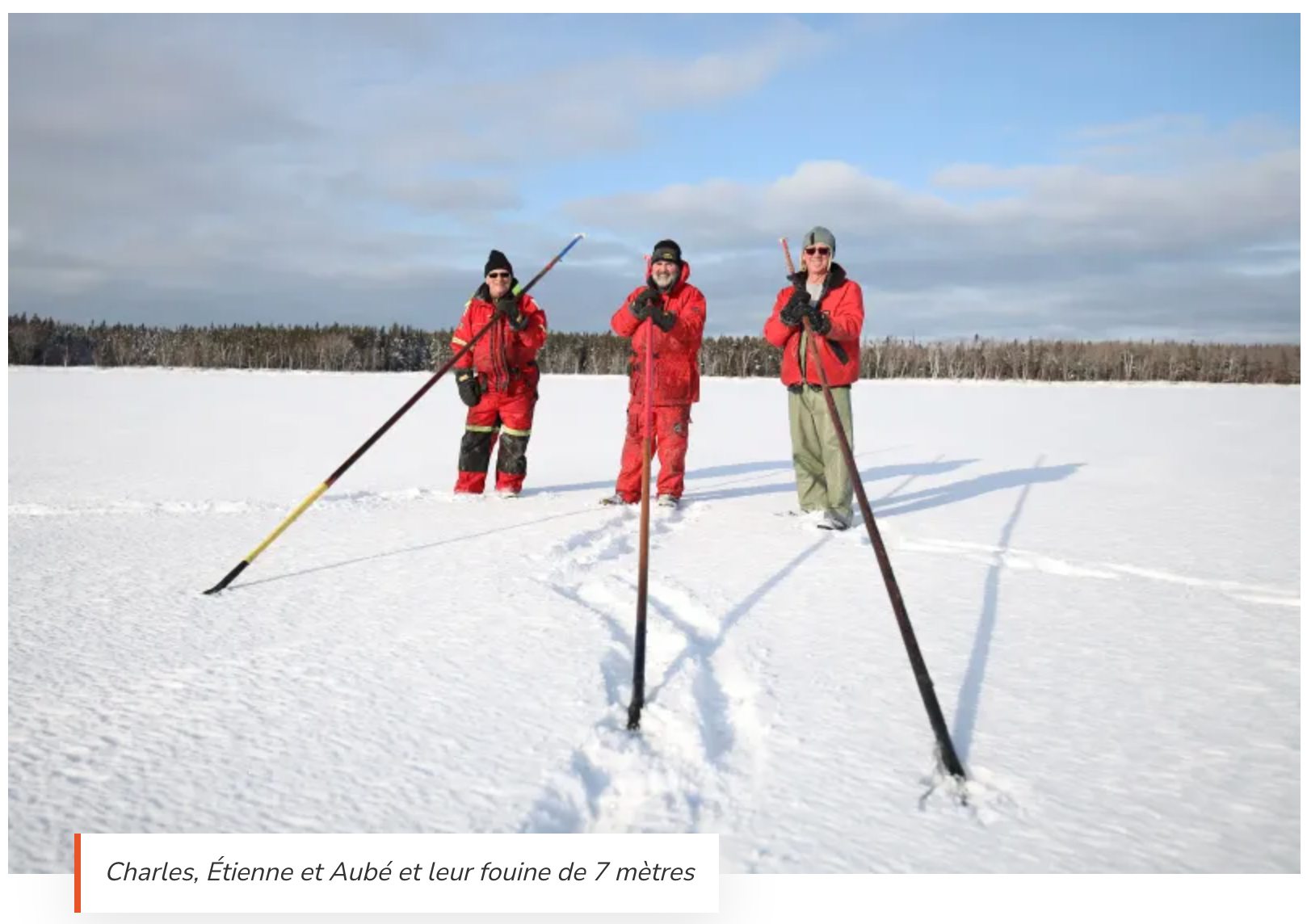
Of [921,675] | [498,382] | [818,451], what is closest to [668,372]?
[818,451]

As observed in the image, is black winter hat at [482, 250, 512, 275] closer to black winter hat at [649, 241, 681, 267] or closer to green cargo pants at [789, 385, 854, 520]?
black winter hat at [649, 241, 681, 267]

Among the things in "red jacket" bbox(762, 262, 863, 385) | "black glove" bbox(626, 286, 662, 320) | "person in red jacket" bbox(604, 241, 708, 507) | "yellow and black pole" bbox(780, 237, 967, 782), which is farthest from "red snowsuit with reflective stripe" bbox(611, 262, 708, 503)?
"yellow and black pole" bbox(780, 237, 967, 782)

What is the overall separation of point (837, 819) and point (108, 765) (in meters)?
1.55

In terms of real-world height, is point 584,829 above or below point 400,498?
below

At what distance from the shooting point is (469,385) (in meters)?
5.44

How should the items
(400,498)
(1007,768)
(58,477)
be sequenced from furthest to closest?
(58,477)
(400,498)
(1007,768)

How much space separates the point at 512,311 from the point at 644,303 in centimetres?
114

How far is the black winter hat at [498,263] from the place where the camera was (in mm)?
5539

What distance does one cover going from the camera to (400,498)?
524 cm

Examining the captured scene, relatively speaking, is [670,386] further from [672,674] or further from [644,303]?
[672,674]

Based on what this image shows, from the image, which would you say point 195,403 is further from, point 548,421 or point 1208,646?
point 1208,646

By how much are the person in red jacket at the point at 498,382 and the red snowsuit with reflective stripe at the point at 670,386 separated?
75cm

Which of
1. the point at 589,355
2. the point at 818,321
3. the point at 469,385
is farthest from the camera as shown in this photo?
the point at 589,355

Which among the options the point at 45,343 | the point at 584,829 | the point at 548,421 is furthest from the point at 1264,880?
the point at 45,343
